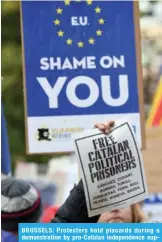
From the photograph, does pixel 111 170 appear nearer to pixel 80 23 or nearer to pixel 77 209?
pixel 77 209

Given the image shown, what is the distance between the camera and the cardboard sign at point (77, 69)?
421 cm

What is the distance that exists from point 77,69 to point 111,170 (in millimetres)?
368

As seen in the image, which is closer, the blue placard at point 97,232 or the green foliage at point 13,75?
the blue placard at point 97,232

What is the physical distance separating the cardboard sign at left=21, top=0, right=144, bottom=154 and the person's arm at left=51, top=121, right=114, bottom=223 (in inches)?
1.9

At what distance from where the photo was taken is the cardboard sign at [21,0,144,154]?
13.8 feet

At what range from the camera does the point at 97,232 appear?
13.6 feet

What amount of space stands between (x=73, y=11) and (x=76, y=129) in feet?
1.32

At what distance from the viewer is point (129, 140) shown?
416cm

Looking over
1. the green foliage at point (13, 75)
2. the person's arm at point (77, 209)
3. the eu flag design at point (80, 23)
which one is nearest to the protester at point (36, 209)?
the person's arm at point (77, 209)

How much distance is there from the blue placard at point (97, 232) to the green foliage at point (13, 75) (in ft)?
0.88

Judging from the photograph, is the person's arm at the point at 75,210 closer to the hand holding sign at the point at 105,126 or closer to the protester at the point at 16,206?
the protester at the point at 16,206

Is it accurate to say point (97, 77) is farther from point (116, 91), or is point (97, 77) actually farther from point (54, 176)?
point (54, 176)

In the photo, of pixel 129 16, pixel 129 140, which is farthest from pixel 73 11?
pixel 129 140

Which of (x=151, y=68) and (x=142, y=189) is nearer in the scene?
(x=142, y=189)
